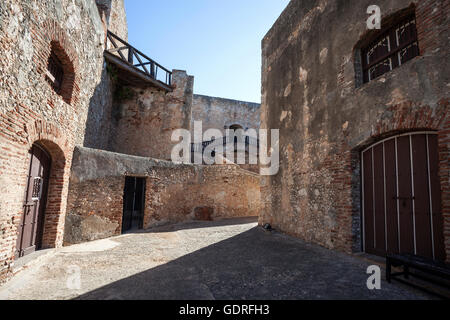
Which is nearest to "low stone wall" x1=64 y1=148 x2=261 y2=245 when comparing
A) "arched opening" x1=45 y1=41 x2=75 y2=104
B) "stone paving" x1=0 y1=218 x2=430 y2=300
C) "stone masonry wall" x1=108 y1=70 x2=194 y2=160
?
"stone paving" x1=0 y1=218 x2=430 y2=300

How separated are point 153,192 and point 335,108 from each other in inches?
219

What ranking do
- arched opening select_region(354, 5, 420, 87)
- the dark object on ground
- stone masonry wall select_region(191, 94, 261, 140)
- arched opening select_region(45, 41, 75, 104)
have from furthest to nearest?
1. stone masonry wall select_region(191, 94, 261, 140)
2. arched opening select_region(45, 41, 75, 104)
3. arched opening select_region(354, 5, 420, 87)
4. the dark object on ground

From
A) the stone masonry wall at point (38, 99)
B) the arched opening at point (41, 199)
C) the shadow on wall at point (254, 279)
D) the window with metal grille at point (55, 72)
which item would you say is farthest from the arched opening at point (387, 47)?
the arched opening at point (41, 199)

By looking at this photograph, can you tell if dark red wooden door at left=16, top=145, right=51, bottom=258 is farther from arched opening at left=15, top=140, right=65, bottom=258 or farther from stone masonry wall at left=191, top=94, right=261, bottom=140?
stone masonry wall at left=191, top=94, right=261, bottom=140

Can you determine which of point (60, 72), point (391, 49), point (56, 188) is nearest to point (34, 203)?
point (56, 188)

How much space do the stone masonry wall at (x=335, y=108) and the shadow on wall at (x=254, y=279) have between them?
0.94 metres

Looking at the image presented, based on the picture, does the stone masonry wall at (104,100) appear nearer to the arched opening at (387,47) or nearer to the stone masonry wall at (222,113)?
the arched opening at (387,47)

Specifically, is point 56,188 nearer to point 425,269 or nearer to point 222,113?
point 425,269

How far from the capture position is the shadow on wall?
2.73 meters

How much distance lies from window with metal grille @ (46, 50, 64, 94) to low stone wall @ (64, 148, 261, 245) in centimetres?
147

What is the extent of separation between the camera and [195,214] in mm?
8727
